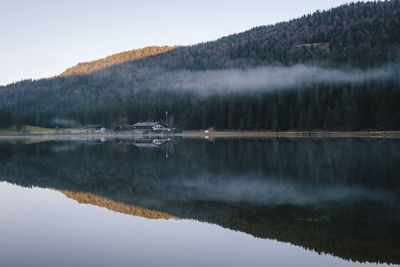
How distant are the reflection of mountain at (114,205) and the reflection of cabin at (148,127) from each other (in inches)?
4810

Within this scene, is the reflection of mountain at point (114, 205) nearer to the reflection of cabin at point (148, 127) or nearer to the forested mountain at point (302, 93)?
the forested mountain at point (302, 93)

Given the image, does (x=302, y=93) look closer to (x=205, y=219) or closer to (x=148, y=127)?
(x=148, y=127)

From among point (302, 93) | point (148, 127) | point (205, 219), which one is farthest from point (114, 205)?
point (148, 127)

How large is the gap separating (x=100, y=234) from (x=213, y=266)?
392 centimetres

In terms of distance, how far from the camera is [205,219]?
40.6ft

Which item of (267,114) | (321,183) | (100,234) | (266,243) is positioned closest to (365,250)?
(266,243)

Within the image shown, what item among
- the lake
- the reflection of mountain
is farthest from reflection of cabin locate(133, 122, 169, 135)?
the reflection of mountain

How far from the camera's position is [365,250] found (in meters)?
9.12

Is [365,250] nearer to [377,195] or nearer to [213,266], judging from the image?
[213,266]

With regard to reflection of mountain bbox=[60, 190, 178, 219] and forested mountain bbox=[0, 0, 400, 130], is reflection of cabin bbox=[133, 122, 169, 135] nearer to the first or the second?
forested mountain bbox=[0, 0, 400, 130]

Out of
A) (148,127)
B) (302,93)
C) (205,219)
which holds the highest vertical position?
(302,93)

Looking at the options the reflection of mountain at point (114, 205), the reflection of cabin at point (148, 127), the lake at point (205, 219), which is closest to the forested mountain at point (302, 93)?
the reflection of cabin at point (148, 127)

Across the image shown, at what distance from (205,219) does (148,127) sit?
13199cm

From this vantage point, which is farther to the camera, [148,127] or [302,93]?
[148,127]
